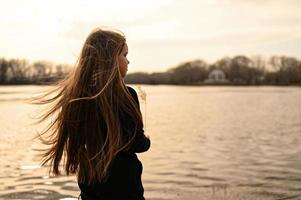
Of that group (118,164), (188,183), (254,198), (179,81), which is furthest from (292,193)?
(179,81)

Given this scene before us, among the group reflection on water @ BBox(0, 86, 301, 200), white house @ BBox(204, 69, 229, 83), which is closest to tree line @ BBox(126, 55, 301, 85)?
white house @ BBox(204, 69, 229, 83)

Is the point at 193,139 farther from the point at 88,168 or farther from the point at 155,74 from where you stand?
the point at 155,74

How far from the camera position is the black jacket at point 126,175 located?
3.09 meters

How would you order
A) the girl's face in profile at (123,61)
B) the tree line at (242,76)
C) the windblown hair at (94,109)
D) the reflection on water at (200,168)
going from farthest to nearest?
the tree line at (242,76) → the reflection on water at (200,168) → the girl's face in profile at (123,61) → the windblown hair at (94,109)

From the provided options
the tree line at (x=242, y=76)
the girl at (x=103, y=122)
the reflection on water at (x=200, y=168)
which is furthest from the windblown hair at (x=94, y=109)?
the tree line at (x=242, y=76)

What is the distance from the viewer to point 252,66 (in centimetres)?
19762

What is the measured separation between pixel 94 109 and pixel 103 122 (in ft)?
0.34

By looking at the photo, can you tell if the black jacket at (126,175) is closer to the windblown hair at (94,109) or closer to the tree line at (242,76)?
the windblown hair at (94,109)

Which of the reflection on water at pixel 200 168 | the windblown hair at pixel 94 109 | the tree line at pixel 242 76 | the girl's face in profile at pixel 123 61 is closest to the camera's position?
the windblown hair at pixel 94 109

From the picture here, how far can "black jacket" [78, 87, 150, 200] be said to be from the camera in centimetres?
309

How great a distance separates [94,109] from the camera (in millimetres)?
3084

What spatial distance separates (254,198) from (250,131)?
15.3 meters

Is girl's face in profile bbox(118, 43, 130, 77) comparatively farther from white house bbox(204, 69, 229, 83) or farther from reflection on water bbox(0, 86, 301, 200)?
white house bbox(204, 69, 229, 83)

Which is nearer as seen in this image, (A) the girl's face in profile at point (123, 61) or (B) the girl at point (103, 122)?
(B) the girl at point (103, 122)
